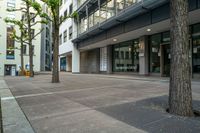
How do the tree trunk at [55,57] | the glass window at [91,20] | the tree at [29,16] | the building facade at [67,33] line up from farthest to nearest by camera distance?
1. the building facade at [67,33]
2. the glass window at [91,20]
3. the tree at [29,16]
4. the tree trunk at [55,57]

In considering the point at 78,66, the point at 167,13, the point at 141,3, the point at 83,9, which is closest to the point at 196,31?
the point at 167,13

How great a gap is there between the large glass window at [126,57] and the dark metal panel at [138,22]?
415cm

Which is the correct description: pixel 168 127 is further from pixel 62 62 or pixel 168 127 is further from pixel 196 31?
pixel 62 62

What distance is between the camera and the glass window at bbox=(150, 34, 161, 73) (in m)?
16.8

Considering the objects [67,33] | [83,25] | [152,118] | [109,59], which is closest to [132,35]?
[109,59]

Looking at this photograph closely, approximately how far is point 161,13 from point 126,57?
32.1 feet

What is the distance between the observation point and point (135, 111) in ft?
15.6

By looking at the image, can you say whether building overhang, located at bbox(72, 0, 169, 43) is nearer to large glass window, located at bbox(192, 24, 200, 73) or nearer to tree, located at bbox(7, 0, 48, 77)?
large glass window, located at bbox(192, 24, 200, 73)

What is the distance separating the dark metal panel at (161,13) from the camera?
11781 mm

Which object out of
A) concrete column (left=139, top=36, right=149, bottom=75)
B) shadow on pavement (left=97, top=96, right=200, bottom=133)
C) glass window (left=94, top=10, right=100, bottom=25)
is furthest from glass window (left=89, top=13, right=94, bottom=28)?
shadow on pavement (left=97, top=96, right=200, bottom=133)

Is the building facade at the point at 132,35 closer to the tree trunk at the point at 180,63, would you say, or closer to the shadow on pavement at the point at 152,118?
the tree trunk at the point at 180,63

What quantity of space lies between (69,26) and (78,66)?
23.1 feet

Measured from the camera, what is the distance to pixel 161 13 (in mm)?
12344

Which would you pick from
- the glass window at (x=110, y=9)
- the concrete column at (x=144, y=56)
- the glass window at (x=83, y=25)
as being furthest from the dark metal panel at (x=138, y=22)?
the glass window at (x=83, y=25)
